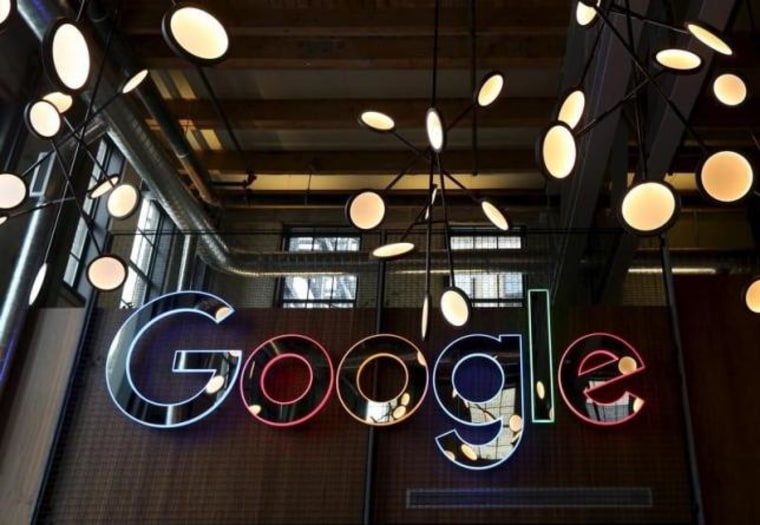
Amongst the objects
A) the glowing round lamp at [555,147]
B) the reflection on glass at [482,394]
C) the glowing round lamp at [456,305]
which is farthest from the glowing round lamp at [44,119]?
the reflection on glass at [482,394]

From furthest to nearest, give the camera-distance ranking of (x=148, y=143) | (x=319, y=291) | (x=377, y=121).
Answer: (x=319, y=291) → (x=148, y=143) → (x=377, y=121)

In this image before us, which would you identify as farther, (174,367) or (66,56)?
(174,367)

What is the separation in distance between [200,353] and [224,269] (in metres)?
2.45

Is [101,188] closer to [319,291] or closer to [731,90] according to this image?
[731,90]

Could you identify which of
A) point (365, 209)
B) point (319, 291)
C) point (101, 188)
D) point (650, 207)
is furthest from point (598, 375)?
point (319, 291)

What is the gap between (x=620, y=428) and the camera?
14.0 ft

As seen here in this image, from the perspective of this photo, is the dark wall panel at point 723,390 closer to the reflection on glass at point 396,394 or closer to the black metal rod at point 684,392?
the black metal rod at point 684,392

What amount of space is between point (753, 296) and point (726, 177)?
1384 mm

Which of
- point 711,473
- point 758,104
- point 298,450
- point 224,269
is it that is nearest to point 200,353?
point 298,450

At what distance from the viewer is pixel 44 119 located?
2.62m

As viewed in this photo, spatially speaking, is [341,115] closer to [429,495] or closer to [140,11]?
[140,11]

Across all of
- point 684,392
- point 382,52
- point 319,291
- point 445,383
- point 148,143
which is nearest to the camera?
Result: point 684,392

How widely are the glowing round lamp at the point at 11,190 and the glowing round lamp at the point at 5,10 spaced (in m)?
1.00

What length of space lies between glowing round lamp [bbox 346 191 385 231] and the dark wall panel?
2.64 meters
